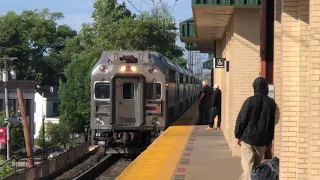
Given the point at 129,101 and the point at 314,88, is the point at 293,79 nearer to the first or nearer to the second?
the point at 314,88

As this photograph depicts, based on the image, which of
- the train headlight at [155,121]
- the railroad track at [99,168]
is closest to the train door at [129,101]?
the train headlight at [155,121]

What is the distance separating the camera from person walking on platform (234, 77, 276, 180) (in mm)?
8008

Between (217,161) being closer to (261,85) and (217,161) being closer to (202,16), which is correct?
(202,16)

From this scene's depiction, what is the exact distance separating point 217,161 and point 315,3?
25.8ft

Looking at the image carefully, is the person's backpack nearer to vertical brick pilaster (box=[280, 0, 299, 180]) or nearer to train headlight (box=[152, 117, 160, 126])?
vertical brick pilaster (box=[280, 0, 299, 180])

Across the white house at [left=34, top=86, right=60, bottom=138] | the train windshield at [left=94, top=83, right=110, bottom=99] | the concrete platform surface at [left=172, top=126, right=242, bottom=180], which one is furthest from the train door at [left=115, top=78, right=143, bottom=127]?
the white house at [left=34, top=86, right=60, bottom=138]

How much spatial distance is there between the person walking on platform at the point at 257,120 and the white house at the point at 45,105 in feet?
238

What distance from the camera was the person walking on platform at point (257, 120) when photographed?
315 inches

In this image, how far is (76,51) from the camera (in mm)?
92188

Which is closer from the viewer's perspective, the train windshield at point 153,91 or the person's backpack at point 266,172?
the person's backpack at point 266,172

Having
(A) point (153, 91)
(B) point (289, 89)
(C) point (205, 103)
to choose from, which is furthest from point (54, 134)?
(B) point (289, 89)

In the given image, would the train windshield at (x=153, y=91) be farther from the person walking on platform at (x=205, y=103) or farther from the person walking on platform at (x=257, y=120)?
the person walking on platform at (x=257, y=120)

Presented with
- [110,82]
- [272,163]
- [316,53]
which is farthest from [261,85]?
[110,82]

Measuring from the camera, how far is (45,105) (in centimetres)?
8431
